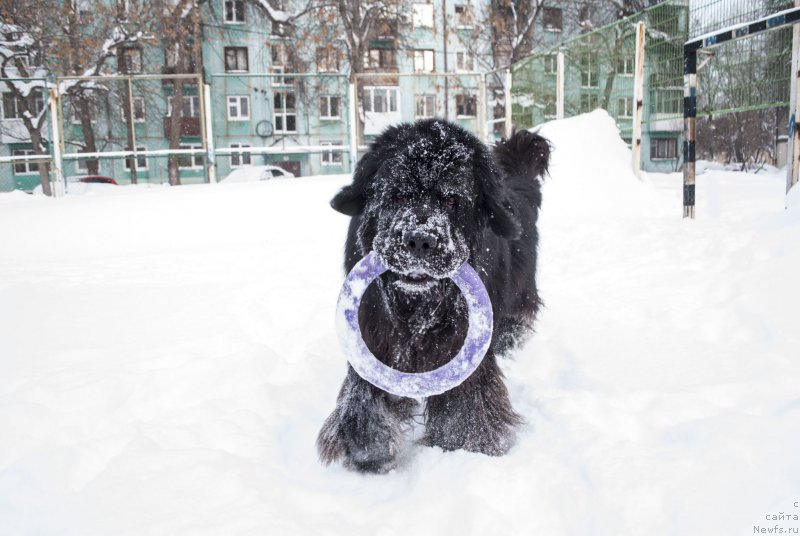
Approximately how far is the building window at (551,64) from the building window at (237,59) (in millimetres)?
20364

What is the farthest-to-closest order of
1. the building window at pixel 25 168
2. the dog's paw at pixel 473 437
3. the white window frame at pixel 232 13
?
the white window frame at pixel 232 13
the building window at pixel 25 168
the dog's paw at pixel 473 437

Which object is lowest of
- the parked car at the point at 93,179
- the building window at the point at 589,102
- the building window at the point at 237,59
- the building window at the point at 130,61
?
the parked car at the point at 93,179

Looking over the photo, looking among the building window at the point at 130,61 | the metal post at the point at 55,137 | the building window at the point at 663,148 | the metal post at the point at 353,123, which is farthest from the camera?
the building window at the point at 130,61

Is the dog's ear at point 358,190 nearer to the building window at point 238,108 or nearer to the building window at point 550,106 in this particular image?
the building window at point 238,108

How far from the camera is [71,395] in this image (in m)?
2.66

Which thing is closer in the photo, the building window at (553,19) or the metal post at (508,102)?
the metal post at (508,102)

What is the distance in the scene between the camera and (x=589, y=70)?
1106 cm

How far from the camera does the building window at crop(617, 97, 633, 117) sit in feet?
33.2

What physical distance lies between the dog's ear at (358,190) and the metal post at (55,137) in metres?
9.88

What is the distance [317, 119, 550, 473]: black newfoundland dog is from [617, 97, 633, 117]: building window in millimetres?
8556

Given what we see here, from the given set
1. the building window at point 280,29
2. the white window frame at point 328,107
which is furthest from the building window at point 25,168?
the building window at point 280,29

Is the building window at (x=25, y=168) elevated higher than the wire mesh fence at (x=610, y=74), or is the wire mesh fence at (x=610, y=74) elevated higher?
the wire mesh fence at (x=610, y=74)

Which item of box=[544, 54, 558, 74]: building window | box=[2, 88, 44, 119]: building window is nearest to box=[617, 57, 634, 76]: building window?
box=[544, 54, 558, 74]: building window

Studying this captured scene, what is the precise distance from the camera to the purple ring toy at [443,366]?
2271 millimetres
